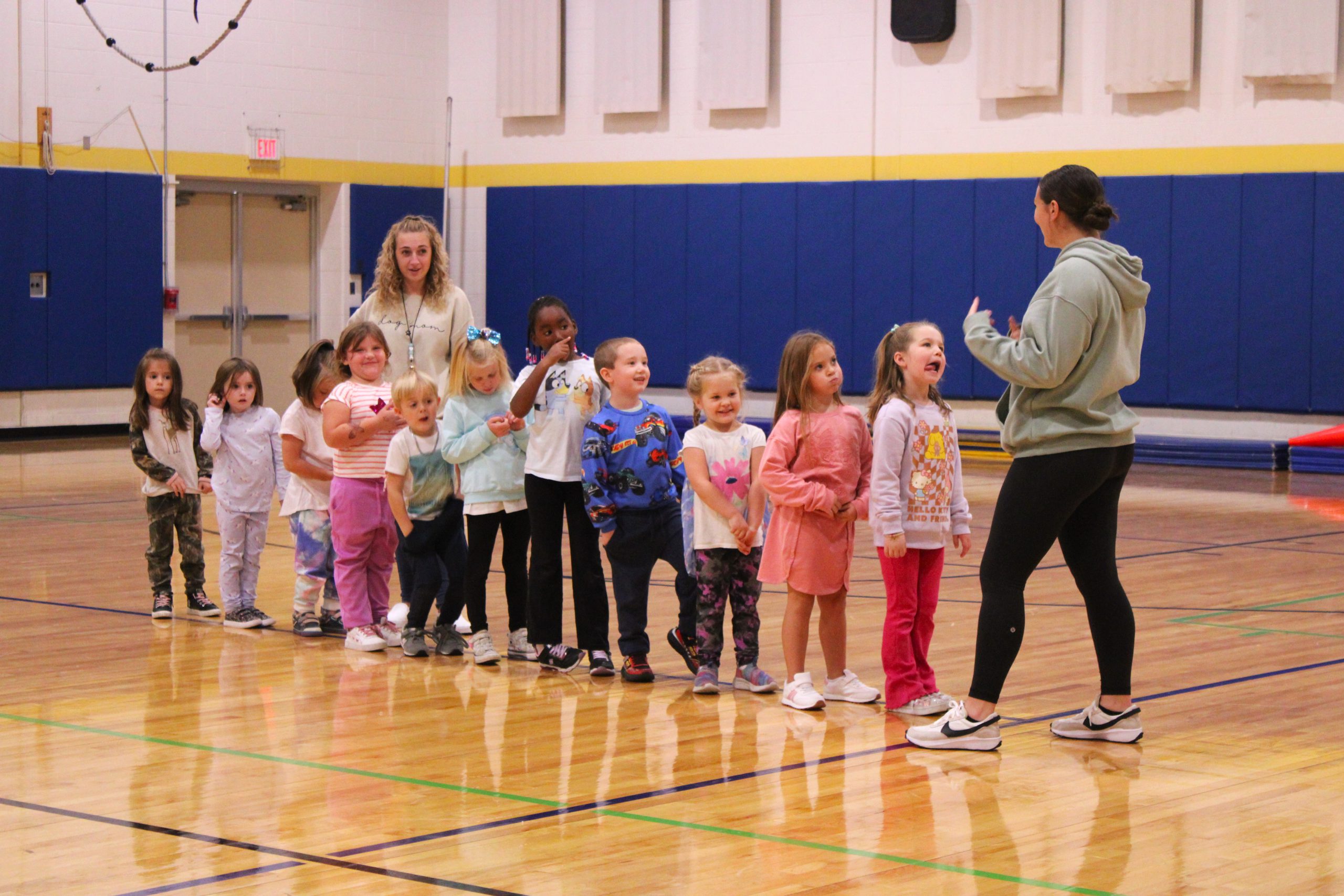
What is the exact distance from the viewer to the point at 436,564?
6.00 metres

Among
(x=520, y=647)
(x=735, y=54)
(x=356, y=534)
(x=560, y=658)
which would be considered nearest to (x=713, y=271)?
(x=735, y=54)

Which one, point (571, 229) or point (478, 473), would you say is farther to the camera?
point (571, 229)

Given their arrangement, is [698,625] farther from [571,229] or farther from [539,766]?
[571,229]

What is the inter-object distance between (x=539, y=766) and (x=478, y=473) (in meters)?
1.71

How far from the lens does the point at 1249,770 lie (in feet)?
14.0

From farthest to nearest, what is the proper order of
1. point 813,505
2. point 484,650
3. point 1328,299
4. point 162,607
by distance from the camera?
1. point 1328,299
2. point 162,607
3. point 484,650
4. point 813,505

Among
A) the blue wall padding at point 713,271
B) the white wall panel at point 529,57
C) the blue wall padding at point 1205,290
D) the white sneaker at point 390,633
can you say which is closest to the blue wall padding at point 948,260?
the blue wall padding at point 1205,290

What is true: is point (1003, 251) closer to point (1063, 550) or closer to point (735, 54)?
point (735, 54)

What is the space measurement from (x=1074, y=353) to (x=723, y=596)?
156 cm

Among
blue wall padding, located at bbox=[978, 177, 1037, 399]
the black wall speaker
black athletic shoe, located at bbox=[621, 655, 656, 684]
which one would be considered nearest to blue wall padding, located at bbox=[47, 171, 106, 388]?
the black wall speaker

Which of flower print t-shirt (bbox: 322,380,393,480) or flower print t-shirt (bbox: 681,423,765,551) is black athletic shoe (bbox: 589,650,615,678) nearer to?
flower print t-shirt (bbox: 681,423,765,551)

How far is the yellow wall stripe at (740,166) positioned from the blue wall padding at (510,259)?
19 centimetres

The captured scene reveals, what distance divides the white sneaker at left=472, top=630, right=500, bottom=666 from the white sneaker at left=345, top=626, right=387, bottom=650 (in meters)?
0.40

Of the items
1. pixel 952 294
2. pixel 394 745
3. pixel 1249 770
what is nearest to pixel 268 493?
pixel 394 745
